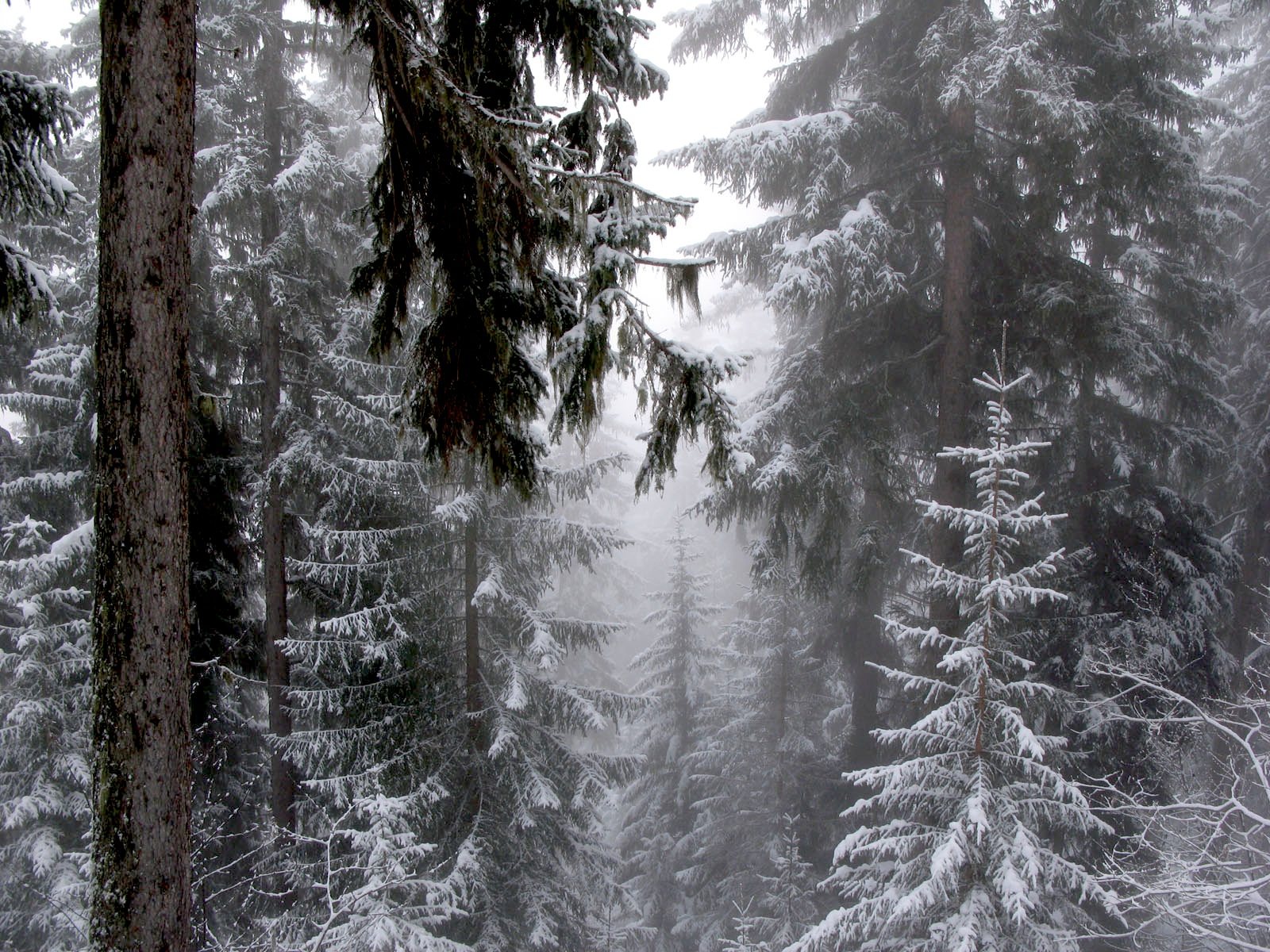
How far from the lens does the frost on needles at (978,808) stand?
230 inches

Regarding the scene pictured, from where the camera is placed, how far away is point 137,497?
9.33 ft

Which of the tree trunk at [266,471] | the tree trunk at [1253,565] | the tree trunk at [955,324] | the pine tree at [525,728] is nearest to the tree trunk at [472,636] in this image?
the pine tree at [525,728]

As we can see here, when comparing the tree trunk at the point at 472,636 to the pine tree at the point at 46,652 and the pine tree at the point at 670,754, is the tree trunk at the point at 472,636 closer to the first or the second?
the pine tree at the point at 46,652

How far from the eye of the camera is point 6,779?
1041 centimetres

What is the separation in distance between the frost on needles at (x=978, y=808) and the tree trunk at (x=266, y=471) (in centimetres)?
704

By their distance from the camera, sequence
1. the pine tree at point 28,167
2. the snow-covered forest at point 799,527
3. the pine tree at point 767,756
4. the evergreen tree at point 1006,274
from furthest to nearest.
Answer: the pine tree at point 767,756 → the evergreen tree at point 1006,274 → the snow-covered forest at point 799,527 → the pine tree at point 28,167

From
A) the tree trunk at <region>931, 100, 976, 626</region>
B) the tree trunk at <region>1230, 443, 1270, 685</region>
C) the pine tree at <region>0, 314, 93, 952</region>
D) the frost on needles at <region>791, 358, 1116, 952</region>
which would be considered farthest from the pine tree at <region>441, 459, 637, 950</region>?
the tree trunk at <region>1230, 443, 1270, 685</region>

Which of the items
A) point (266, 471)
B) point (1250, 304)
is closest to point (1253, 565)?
point (1250, 304)

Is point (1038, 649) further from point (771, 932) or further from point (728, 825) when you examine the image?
point (728, 825)

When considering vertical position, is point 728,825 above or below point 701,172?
below

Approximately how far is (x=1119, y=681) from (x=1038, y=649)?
3.60 feet

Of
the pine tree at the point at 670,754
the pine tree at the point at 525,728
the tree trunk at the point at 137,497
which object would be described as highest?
the tree trunk at the point at 137,497

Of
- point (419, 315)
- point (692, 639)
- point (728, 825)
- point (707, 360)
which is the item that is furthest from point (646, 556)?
point (707, 360)

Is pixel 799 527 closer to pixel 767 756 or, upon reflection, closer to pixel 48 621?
pixel 767 756
